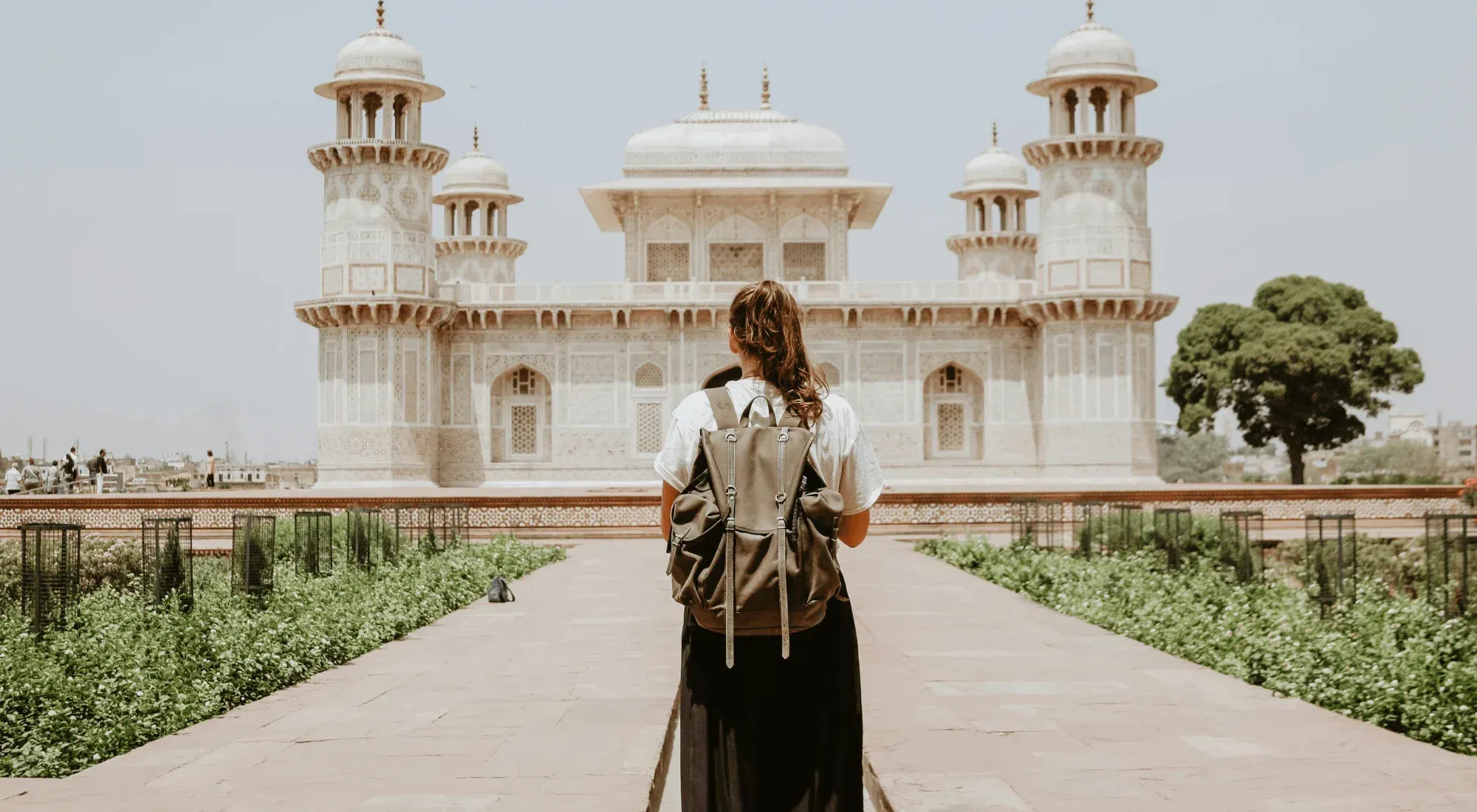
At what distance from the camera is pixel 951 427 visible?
95.8 ft

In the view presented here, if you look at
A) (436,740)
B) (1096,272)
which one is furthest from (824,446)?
(1096,272)

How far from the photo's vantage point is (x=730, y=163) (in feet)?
100.0

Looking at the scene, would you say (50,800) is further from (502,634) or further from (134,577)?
(134,577)

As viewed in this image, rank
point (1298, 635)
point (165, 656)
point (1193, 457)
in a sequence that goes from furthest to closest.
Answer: point (1193, 457) → point (1298, 635) → point (165, 656)

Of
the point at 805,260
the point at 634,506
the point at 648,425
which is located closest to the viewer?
the point at 634,506

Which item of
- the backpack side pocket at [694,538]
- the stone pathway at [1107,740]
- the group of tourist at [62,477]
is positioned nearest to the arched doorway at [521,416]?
the group of tourist at [62,477]

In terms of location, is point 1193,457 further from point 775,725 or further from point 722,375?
point 775,725

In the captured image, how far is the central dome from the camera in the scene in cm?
3050

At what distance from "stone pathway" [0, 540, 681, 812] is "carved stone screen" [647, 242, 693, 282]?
22.6 meters

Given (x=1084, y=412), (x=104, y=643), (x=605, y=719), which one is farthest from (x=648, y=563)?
(x=1084, y=412)

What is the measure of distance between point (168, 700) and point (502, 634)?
8.39 feet

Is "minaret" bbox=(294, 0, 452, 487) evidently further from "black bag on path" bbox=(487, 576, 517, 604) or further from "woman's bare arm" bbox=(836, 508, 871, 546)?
"woman's bare arm" bbox=(836, 508, 871, 546)

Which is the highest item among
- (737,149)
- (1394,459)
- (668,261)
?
(737,149)

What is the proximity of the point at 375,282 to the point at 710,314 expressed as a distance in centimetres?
621
